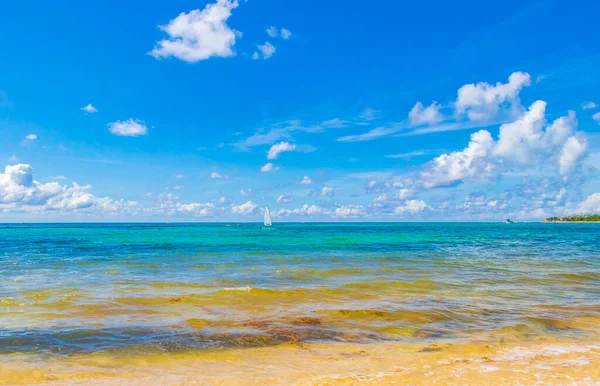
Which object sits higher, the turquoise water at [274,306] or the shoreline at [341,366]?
the shoreline at [341,366]

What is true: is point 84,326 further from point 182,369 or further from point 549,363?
point 549,363

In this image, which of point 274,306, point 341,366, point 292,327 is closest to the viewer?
point 341,366

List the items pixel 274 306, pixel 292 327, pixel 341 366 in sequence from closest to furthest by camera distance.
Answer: pixel 341 366, pixel 292 327, pixel 274 306

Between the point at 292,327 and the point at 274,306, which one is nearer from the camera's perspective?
the point at 292,327

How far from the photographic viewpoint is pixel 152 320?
12.3m

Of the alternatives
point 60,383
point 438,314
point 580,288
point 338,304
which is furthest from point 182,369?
point 580,288

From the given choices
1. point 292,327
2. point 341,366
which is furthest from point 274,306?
point 341,366

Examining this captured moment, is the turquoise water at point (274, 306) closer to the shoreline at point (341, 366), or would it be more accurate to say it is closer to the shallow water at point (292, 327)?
the shallow water at point (292, 327)

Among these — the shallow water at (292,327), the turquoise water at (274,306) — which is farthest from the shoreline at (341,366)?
the turquoise water at (274,306)

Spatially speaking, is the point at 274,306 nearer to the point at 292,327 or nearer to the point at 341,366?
the point at 292,327

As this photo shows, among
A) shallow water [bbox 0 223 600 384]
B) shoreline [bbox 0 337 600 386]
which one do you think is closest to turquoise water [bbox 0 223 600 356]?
shallow water [bbox 0 223 600 384]

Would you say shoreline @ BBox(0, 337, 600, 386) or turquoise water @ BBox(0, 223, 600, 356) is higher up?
shoreline @ BBox(0, 337, 600, 386)

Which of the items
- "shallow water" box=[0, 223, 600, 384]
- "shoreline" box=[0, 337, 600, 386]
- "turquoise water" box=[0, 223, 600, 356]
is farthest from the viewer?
"turquoise water" box=[0, 223, 600, 356]

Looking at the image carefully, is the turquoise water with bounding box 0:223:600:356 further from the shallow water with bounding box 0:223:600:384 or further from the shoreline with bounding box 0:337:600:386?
the shoreline with bounding box 0:337:600:386
